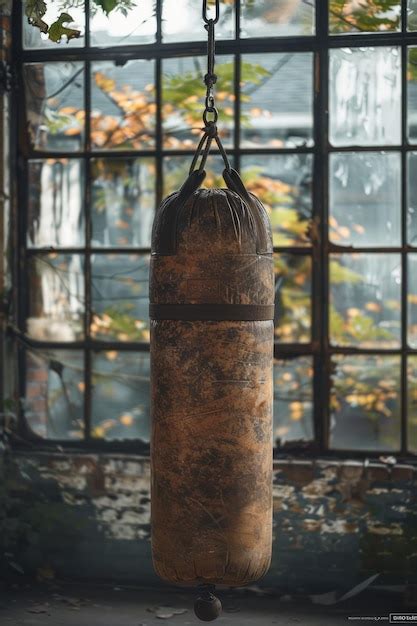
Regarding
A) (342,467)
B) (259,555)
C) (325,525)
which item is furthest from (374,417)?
(259,555)

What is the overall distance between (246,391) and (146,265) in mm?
1278

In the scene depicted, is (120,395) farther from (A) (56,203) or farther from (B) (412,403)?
(B) (412,403)

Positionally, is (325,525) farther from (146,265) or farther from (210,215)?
(210,215)

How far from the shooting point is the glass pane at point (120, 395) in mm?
3465

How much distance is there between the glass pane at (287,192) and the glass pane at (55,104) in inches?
29.4

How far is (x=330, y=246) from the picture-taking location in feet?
10.9

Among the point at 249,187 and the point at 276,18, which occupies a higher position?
the point at 276,18

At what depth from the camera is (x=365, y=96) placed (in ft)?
10.8

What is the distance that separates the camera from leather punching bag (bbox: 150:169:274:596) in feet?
7.54

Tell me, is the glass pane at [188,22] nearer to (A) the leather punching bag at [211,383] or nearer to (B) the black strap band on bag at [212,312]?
(A) the leather punching bag at [211,383]

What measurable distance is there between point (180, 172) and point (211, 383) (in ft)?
4.52

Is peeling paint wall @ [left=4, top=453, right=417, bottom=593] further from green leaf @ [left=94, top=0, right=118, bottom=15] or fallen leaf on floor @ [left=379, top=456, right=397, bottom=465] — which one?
green leaf @ [left=94, top=0, right=118, bottom=15]

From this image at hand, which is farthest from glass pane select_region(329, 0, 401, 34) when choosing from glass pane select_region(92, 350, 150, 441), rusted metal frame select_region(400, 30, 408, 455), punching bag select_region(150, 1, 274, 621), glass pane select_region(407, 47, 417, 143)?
glass pane select_region(92, 350, 150, 441)

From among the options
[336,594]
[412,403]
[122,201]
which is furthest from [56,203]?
[336,594]
